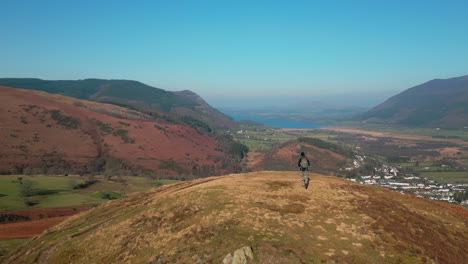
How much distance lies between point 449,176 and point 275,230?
18663 cm

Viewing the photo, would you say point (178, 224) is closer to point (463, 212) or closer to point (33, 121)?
point (463, 212)

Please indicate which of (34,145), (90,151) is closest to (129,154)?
(90,151)

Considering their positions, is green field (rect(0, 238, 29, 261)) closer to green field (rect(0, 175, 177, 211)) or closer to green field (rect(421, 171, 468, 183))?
green field (rect(0, 175, 177, 211))

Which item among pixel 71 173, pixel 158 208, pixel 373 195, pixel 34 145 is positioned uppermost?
pixel 373 195

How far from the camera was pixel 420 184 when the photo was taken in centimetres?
13875

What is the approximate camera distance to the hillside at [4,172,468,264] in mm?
20453

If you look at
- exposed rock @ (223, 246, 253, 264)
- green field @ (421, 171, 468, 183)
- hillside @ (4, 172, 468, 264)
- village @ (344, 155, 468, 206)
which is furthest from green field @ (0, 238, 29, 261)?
green field @ (421, 171, 468, 183)

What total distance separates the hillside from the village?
96525mm

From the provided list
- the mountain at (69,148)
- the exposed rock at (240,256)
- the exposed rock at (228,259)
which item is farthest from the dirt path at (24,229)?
the mountain at (69,148)

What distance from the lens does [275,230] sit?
898 inches

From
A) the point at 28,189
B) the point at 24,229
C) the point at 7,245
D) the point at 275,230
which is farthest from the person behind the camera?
the point at 28,189

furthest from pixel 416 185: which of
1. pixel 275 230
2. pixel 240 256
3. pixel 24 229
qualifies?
pixel 24 229

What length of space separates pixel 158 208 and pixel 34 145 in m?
155

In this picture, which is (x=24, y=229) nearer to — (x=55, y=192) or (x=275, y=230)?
(x=55, y=192)
